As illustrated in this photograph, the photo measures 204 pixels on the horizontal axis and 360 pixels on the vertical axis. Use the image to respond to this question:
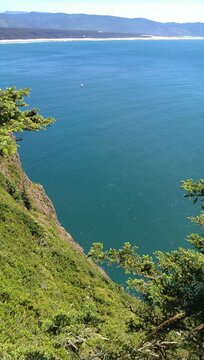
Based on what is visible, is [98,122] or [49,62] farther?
[49,62]

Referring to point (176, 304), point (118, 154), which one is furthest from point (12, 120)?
point (118, 154)

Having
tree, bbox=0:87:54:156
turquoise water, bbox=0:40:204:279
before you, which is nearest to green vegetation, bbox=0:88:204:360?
tree, bbox=0:87:54:156

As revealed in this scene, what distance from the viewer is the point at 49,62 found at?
189 metres

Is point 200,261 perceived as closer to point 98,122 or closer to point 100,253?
point 100,253

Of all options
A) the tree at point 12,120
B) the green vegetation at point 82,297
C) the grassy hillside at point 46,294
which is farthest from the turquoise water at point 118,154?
the tree at point 12,120

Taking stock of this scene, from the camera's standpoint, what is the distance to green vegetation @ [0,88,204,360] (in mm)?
11539

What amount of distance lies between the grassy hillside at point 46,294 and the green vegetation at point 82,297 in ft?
0.17

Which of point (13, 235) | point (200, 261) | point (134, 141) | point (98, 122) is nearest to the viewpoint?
point (200, 261)

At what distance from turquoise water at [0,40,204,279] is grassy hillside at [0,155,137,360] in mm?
9831

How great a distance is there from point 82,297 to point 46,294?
3.41 metres

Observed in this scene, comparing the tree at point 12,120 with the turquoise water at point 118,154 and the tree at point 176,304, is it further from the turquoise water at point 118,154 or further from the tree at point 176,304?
the turquoise water at point 118,154

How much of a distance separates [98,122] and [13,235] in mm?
65411

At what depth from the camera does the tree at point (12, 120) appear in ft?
32.1

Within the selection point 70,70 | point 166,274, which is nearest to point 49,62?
point 70,70
